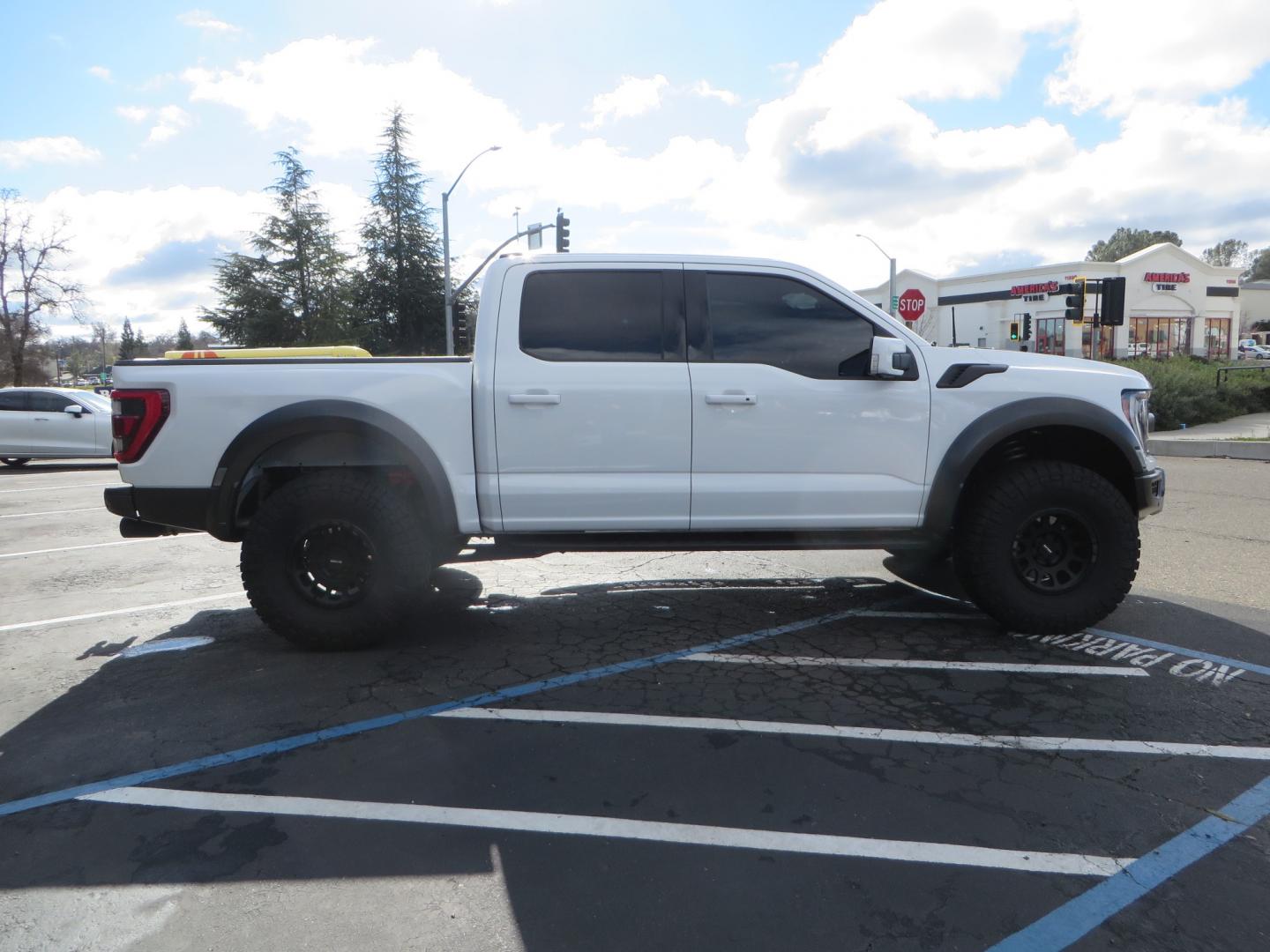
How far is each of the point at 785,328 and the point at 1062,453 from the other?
71.7 inches

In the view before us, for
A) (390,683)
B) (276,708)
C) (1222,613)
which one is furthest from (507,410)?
(1222,613)

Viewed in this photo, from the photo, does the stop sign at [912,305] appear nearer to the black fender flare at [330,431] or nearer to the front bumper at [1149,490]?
the front bumper at [1149,490]

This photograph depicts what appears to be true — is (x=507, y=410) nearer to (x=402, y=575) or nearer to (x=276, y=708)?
(x=402, y=575)

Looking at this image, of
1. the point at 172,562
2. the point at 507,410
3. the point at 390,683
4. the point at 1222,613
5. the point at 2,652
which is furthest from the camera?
the point at 172,562

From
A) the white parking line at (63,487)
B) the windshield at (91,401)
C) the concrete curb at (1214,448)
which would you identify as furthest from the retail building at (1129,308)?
the white parking line at (63,487)

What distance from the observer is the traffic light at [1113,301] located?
15.8 metres

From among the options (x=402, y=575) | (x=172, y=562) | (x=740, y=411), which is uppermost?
(x=740, y=411)

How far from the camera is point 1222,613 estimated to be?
5.17 m

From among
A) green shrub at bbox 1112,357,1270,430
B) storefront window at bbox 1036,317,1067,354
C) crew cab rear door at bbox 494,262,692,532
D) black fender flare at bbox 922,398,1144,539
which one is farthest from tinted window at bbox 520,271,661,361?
storefront window at bbox 1036,317,1067,354

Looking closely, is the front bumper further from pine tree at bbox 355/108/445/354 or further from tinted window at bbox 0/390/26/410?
pine tree at bbox 355/108/445/354

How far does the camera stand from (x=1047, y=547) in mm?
4711


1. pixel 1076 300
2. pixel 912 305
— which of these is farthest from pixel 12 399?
pixel 1076 300

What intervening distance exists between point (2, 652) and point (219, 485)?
1756 mm

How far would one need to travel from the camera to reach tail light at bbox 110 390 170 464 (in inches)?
172
